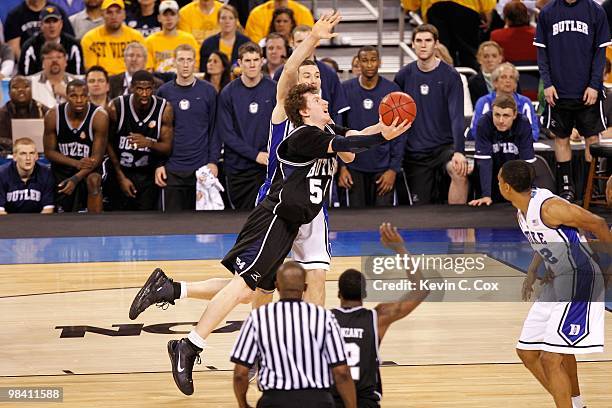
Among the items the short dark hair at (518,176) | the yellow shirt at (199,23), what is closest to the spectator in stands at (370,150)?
the yellow shirt at (199,23)

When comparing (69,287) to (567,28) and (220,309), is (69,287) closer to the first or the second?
(220,309)

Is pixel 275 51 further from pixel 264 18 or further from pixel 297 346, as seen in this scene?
pixel 297 346

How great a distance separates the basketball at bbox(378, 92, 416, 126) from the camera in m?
6.58

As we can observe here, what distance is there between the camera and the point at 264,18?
46.4 ft

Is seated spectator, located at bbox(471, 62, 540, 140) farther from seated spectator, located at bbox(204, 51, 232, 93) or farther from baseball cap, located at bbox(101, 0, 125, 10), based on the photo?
baseball cap, located at bbox(101, 0, 125, 10)

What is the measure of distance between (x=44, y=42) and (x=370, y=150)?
4332 millimetres

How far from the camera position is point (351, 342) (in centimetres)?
497

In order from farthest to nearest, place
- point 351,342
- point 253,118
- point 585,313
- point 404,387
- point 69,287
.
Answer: point 253,118, point 69,287, point 404,387, point 585,313, point 351,342

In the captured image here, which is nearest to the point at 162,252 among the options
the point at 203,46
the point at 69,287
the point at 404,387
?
the point at 69,287

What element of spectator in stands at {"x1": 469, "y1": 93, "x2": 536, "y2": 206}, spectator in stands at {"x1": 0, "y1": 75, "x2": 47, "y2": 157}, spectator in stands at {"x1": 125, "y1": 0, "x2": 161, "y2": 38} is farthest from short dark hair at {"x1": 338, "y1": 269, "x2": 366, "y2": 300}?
spectator in stands at {"x1": 125, "y1": 0, "x2": 161, "y2": 38}

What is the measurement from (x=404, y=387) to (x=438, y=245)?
406 centimetres

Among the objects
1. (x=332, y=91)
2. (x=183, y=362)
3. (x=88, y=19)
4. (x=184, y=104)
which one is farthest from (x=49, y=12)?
(x=183, y=362)

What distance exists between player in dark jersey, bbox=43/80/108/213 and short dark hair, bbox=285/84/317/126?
5255 mm

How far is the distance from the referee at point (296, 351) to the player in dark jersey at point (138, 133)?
716 centimetres
